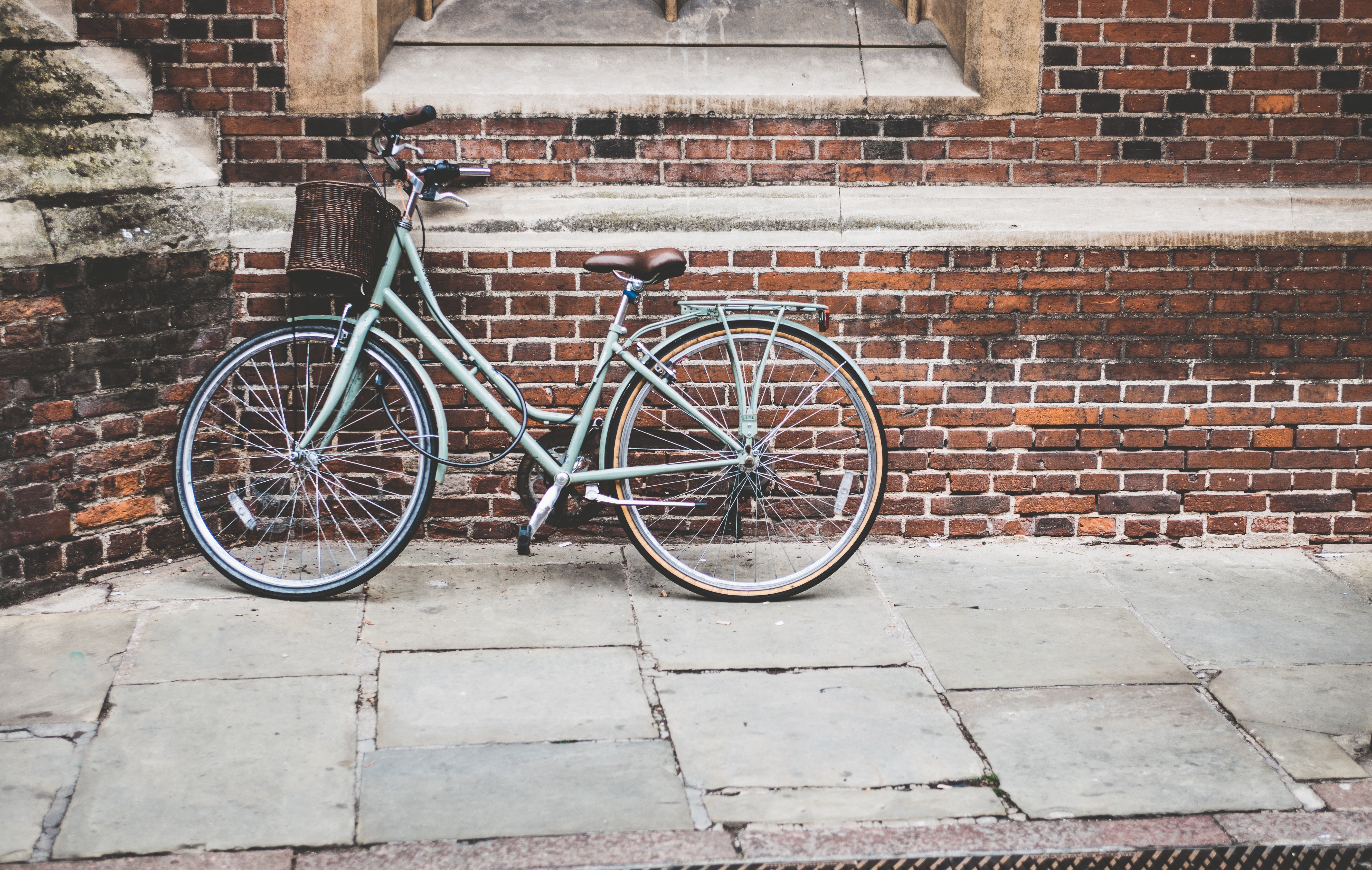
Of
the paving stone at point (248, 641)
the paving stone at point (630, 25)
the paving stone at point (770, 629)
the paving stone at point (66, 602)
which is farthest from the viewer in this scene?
the paving stone at point (630, 25)

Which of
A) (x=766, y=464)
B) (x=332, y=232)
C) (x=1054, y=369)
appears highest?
(x=332, y=232)

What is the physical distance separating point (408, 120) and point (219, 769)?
212 centimetres

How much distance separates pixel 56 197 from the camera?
13.6 ft

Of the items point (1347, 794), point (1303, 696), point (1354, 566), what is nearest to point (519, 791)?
point (1347, 794)

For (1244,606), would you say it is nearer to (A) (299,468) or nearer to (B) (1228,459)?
(B) (1228,459)

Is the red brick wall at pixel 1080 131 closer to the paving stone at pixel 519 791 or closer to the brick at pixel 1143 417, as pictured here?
the brick at pixel 1143 417

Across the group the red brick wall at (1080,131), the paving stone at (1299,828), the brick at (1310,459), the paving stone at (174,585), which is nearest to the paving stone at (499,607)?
the paving stone at (174,585)

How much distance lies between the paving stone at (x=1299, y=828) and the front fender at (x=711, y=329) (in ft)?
5.83

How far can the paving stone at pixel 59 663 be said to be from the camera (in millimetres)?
3340

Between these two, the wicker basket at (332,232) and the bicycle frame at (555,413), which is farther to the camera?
the bicycle frame at (555,413)

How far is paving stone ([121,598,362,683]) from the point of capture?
11.8ft

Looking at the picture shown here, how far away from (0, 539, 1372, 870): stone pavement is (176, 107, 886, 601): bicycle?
229 millimetres

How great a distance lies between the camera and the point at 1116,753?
3225mm

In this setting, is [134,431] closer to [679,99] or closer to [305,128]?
[305,128]
